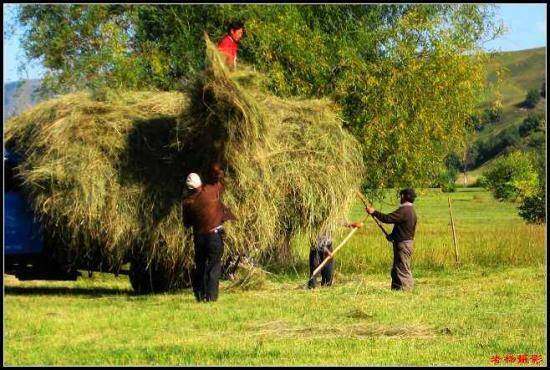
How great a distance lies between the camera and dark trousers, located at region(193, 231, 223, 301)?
13.8 m

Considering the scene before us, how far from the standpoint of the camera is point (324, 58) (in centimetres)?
2077

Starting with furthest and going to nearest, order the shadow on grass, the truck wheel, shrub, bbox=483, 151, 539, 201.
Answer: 1. shrub, bbox=483, 151, 539, 201
2. the shadow on grass
3. the truck wheel

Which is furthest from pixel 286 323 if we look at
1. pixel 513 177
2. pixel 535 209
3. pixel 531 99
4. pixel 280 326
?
pixel 531 99

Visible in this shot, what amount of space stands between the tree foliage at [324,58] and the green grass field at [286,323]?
131 inches

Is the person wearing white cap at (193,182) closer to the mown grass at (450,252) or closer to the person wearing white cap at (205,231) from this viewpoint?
the person wearing white cap at (205,231)

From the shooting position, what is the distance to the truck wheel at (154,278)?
593 inches

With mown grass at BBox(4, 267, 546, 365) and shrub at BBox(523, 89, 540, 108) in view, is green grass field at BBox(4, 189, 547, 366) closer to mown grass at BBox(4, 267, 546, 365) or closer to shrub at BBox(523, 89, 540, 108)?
mown grass at BBox(4, 267, 546, 365)

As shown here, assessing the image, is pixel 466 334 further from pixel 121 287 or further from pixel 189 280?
pixel 121 287

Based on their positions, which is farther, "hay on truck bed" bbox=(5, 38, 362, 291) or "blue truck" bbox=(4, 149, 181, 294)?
"blue truck" bbox=(4, 149, 181, 294)

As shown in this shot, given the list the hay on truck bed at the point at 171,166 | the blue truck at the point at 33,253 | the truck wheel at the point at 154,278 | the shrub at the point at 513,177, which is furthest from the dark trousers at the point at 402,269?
the shrub at the point at 513,177

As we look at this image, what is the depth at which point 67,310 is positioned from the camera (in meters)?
12.8

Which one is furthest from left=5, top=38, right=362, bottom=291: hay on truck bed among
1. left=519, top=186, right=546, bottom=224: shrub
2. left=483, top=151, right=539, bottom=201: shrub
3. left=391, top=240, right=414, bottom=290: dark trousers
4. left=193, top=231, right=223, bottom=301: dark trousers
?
left=483, top=151, right=539, bottom=201: shrub

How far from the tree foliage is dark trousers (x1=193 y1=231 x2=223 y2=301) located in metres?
6.79

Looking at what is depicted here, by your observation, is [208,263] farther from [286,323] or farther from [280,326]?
[280,326]
